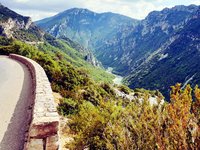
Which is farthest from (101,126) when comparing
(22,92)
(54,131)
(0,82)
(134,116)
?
(0,82)

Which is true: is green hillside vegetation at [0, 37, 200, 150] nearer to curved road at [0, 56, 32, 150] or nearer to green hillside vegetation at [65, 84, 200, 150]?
green hillside vegetation at [65, 84, 200, 150]

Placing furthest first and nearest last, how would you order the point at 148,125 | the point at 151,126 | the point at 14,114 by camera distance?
the point at 14,114, the point at 148,125, the point at 151,126

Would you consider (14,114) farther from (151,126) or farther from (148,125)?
(151,126)

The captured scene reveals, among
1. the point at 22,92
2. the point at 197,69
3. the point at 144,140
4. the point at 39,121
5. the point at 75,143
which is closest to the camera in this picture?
the point at 39,121

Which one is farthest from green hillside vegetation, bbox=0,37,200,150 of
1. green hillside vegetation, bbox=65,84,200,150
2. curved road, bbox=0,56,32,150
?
curved road, bbox=0,56,32,150

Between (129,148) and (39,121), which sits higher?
(39,121)

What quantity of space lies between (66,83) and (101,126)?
16919 mm

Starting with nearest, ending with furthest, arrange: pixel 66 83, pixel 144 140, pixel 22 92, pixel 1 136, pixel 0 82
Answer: pixel 144 140
pixel 1 136
pixel 22 92
pixel 0 82
pixel 66 83

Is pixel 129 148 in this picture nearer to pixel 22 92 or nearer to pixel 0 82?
pixel 22 92

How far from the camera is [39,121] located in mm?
6973

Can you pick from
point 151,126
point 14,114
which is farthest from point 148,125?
point 14,114

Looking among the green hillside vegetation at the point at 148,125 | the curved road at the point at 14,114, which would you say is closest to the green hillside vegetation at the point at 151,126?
the green hillside vegetation at the point at 148,125

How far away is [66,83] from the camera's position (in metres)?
27.6

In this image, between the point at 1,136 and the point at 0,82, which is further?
the point at 0,82
